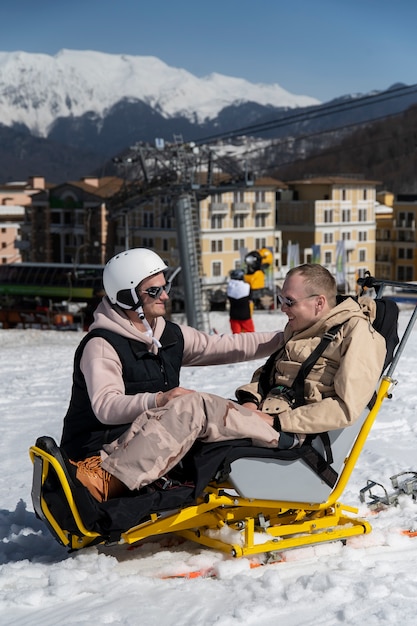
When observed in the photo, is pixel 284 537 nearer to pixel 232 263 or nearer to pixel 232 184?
pixel 232 184

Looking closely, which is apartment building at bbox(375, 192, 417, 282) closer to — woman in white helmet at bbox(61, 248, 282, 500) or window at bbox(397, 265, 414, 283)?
window at bbox(397, 265, 414, 283)

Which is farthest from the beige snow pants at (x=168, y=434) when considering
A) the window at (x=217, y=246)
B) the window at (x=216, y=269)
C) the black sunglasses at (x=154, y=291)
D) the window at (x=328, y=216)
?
the window at (x=328, y=216)

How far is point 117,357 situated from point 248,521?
3.40ft

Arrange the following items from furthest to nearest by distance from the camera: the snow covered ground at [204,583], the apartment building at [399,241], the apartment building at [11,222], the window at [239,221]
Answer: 1. the apartment building at [11,222]
2. the apartment building at [399,241]
3. the window at [239,221]
4. the snow covered ground at [204,583]

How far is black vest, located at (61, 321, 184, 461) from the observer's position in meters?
4.60

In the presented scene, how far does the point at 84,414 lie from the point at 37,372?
7878 mm

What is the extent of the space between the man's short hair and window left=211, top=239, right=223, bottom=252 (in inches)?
2420

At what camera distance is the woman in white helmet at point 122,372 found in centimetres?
430

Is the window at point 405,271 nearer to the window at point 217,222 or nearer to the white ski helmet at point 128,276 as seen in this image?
the window at point 217,222

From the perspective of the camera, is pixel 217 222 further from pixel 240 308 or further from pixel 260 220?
pixel 240 308

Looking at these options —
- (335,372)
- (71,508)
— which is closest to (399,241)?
(335,372)

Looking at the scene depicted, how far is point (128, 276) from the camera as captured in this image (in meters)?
4.70

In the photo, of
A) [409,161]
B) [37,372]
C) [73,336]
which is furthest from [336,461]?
[409,161]

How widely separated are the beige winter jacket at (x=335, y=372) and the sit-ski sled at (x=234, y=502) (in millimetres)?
195
